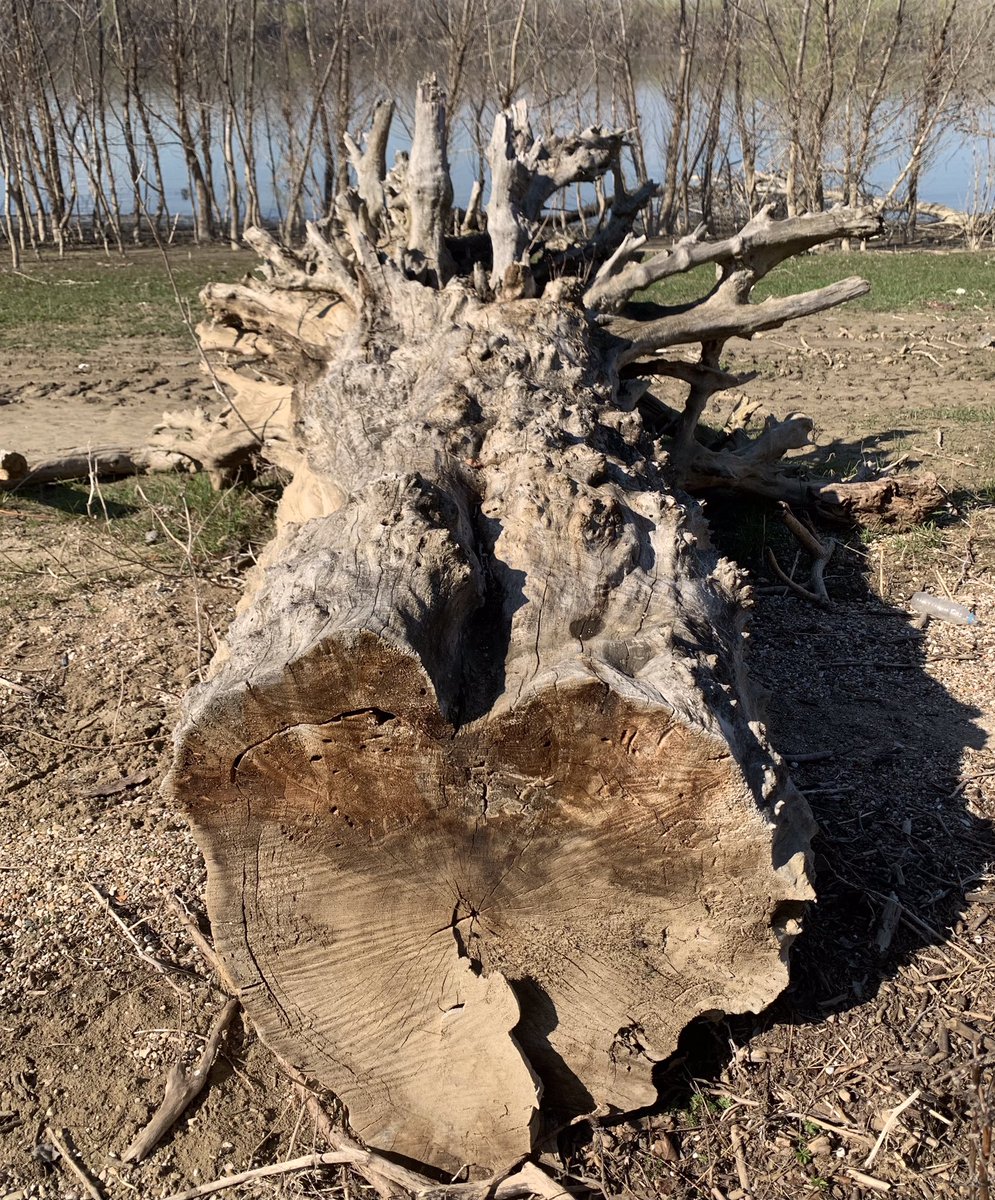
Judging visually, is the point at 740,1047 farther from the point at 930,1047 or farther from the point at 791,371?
the point at 791,371

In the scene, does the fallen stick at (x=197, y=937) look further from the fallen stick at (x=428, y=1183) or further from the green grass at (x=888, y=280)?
the green grass at (x=888, y=280)

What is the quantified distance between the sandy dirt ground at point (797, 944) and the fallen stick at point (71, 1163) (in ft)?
0.05

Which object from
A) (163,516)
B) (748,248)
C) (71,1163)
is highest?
(748,248)

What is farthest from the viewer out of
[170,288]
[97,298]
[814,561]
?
[170,288]

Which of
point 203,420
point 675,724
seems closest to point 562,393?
point 675,724

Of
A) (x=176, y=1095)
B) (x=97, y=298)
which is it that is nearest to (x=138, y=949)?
(x=176, y=1095)

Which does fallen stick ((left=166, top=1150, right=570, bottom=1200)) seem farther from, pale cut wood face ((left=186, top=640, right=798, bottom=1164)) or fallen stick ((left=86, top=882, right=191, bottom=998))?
fallen stick ((left=86, top=882, right=191, bottom=998))

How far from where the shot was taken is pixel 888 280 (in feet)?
43.9

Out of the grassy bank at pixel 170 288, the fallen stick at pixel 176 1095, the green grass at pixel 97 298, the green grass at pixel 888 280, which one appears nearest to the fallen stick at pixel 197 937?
the fallen stick at pixel 176 1095

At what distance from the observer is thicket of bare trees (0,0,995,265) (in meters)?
19.1

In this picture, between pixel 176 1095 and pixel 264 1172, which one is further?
pixel 176 1095

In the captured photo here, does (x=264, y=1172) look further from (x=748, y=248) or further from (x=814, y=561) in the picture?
(x=748, y=248)

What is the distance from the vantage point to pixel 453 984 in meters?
2.05

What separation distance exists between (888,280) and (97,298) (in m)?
10.2
